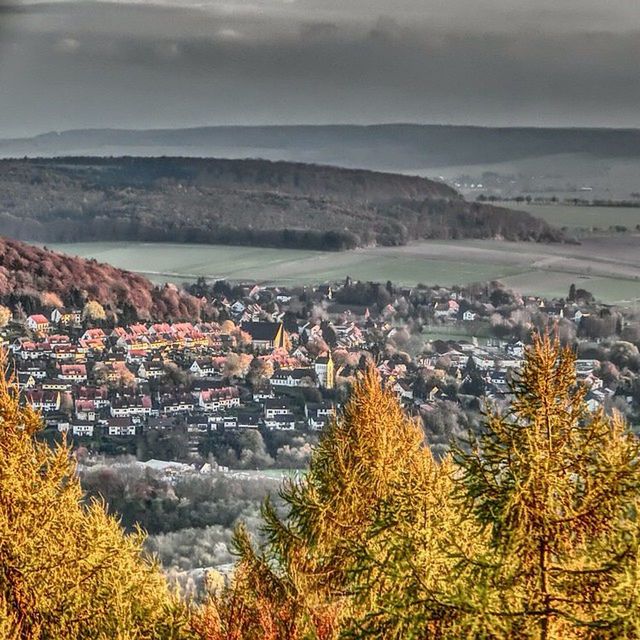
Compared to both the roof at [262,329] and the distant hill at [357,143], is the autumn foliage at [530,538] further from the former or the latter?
the distant hill at [357,143]

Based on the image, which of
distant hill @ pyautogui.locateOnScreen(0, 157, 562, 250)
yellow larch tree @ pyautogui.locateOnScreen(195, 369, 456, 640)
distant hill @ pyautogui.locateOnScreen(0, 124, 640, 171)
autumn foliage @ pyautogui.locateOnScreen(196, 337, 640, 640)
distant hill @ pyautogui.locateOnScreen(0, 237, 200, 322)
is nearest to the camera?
autumn foliage @ pyautogui.locateOnScreen(196, 337, 640, 640)

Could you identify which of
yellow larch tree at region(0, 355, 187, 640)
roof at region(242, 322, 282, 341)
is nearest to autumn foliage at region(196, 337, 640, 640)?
yellow larch tree at region(0, 355, 187, 640)

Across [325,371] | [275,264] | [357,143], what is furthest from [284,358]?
[357,143]

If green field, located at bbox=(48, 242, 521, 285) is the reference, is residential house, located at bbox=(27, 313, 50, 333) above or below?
below

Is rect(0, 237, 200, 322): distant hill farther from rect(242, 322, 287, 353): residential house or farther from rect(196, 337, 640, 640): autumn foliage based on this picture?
rect(196, 337, 640, 640): autumn foliage

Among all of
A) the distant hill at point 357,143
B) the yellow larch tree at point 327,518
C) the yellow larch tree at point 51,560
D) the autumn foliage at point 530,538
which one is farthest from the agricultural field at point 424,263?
the autumn foliage at point 530,538

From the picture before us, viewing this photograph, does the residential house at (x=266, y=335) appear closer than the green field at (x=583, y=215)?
Yes

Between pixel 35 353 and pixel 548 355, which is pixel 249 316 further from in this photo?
pixel 548 355
